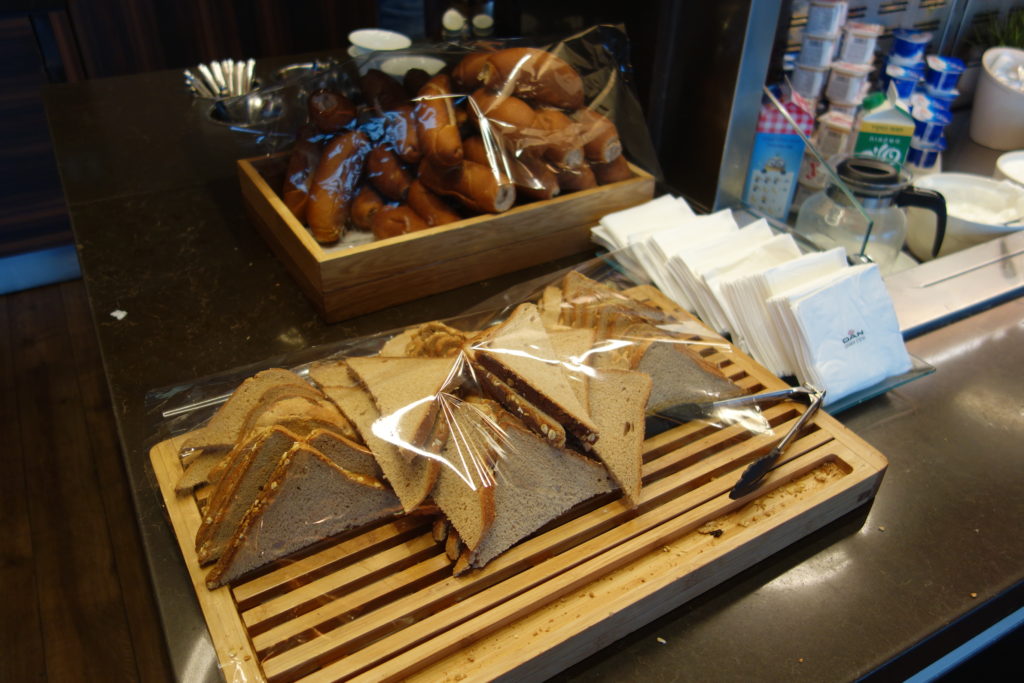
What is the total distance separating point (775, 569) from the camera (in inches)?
31.4

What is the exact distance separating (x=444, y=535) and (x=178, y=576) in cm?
27

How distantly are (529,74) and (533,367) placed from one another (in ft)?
1.93

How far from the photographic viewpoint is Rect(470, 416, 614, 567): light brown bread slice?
2.41ft

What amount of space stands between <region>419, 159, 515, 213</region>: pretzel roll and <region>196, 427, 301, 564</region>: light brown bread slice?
1.76 feet

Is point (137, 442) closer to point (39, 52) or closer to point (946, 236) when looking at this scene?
point (946, 236)

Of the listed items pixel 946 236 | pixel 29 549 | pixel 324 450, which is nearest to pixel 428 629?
pixel 324 450

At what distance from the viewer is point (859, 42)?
4.81 feet

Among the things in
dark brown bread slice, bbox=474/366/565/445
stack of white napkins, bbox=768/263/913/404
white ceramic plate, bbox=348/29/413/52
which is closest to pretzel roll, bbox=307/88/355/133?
white ceramic plate, bbox=348/29/413/52

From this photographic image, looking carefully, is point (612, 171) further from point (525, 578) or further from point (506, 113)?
point (525, 578)

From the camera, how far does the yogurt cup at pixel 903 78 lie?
151 centimetres

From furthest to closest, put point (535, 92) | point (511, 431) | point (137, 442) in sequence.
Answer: point (535, 92)
point (137, 442)
point (511, 431)

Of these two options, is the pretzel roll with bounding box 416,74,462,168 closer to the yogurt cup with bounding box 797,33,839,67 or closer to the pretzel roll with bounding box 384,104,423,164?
the pretzel roll with bounding box 384,104,423,164

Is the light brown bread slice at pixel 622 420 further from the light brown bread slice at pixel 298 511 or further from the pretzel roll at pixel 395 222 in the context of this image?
the pretzel roll at pixel 395 222

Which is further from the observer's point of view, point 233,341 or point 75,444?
point 75,444
